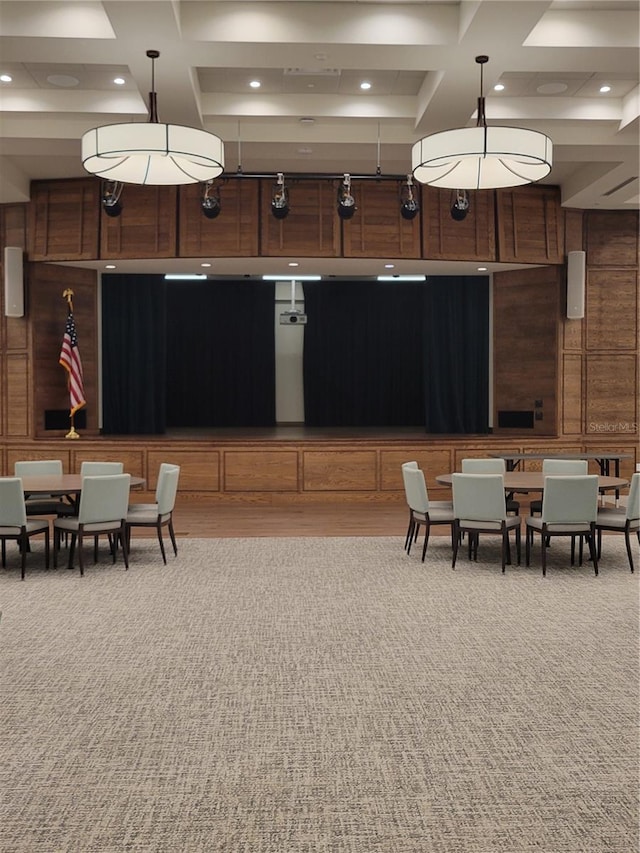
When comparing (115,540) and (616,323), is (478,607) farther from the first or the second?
(616,323)

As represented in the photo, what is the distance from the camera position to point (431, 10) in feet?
23.2

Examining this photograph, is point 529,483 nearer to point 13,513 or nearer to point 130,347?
point 13,513

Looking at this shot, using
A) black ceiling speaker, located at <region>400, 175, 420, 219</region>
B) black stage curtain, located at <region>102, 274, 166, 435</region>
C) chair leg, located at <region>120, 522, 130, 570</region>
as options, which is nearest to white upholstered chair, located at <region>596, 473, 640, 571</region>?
black ceiling speaker, located at <region>400, 175, 420, 219</region>

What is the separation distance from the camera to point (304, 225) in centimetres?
1138

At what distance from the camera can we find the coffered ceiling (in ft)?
23.0

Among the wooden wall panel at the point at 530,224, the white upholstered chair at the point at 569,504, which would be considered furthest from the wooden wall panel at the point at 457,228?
Answer: the white upholstered chair at the point at 569,504

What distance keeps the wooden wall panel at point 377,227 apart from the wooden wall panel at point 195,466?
3561 mm

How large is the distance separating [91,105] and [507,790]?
326 inches

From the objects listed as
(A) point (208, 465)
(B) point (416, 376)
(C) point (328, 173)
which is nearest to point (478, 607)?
(A) point (208, 465)

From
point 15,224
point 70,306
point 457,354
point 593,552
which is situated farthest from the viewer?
point 457,354

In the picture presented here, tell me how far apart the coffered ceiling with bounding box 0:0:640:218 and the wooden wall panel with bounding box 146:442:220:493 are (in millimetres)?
4041

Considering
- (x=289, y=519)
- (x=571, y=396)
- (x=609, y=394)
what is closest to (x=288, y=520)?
(x=289, y=519)

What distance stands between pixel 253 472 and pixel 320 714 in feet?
25.8

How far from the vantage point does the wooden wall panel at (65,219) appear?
1151 cm
